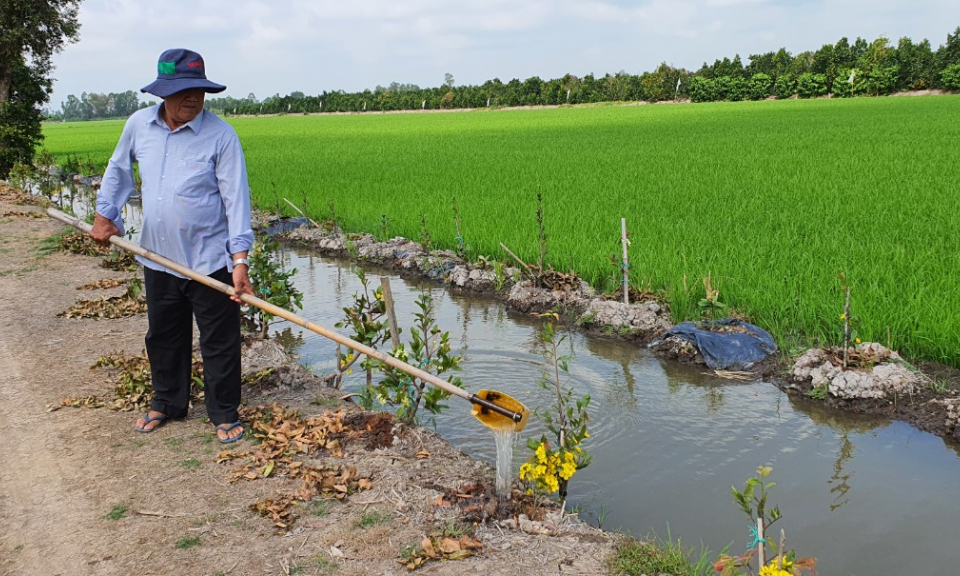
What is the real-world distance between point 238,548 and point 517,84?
66427 mm

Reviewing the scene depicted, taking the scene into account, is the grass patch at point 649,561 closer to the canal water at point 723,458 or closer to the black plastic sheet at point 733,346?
the canal water at point 723,458

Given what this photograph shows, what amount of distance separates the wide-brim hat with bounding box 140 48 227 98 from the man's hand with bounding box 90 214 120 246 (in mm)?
636

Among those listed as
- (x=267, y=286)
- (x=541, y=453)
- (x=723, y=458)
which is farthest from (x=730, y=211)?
(x=541, y=453)

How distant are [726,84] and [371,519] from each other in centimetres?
5379

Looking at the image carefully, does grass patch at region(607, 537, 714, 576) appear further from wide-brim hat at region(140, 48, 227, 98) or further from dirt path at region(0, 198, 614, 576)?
wide-brim hat at region(140, 48, 227, 98)

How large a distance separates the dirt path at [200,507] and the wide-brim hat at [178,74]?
1589mm

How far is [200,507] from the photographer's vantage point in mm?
2998

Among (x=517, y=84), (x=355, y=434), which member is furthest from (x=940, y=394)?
(x=517, y=84)

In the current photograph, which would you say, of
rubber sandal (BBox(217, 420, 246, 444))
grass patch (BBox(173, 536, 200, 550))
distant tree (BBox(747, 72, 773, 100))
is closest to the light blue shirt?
rubber sandal (BBox(217, 420, 246, 444))

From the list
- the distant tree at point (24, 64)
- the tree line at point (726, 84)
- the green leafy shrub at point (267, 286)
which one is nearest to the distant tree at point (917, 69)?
the tree line at point (726, 84)

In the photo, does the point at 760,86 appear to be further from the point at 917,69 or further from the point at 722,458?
the point at 722,458

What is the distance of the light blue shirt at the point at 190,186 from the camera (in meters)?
3.21

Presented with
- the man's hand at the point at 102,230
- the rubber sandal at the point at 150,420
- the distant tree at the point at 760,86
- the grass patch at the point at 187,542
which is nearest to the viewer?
the grass patch at the point at 187,542

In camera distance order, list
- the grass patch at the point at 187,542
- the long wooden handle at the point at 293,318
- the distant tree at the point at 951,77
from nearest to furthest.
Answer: the grass patch at the point at 187,542 < the long wooden handle at the point at 293,318 < the distant tree at the point at 951,77
